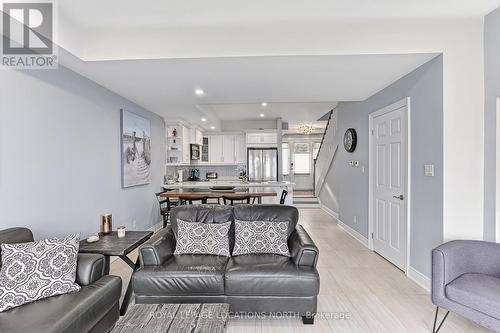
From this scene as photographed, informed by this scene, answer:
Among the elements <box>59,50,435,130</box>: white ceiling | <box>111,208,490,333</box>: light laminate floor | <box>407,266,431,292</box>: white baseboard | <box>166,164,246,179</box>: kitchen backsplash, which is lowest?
<box>111,208,490,333</box>: light laminate floor

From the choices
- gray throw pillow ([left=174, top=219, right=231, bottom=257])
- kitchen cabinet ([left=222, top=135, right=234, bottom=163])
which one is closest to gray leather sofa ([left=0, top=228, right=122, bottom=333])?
gray throw pillow ([left=174, top=219, right=231, bottom=257])

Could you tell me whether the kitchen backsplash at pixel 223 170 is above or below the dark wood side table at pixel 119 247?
above

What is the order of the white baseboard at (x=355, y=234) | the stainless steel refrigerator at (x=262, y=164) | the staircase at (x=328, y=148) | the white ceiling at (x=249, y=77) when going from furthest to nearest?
the stainless steel refrigerator at (x=262, y=164) < the staircase at (x=328, y=148) < the white baseboard at (x=355, y=234) < the white ceiling at (x=249, y=77)

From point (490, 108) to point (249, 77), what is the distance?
2.47 m

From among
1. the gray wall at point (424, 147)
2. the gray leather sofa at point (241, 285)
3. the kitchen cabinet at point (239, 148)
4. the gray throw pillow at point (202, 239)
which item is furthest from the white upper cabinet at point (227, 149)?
the gray leather sofa at point (241, 285)

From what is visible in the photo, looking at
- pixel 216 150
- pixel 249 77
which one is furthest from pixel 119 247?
pixel 216 150

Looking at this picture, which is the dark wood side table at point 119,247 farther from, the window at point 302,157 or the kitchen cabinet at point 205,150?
the window at point 302,157

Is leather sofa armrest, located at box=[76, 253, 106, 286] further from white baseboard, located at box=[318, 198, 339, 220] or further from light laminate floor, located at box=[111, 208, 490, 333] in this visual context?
white baseboard, located at box=[318, 198, 339, 220]

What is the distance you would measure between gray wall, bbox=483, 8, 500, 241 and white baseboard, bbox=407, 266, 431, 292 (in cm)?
72

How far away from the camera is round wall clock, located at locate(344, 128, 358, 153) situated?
483 cm

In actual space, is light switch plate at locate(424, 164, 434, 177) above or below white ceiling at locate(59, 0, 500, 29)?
below

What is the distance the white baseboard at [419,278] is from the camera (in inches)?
113

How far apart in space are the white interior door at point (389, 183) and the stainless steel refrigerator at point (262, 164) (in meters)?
3.84

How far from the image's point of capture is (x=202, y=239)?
2.68 meters
